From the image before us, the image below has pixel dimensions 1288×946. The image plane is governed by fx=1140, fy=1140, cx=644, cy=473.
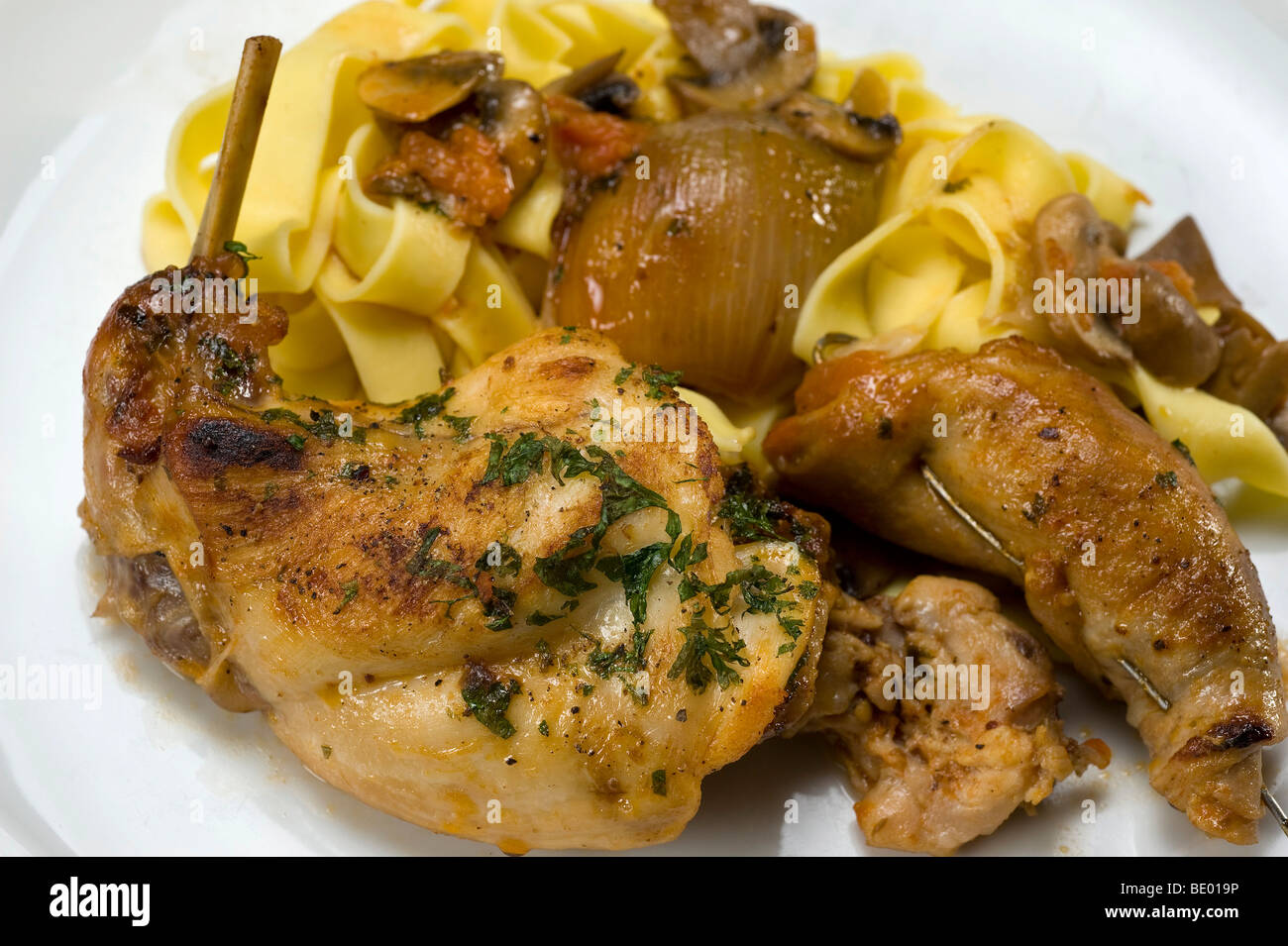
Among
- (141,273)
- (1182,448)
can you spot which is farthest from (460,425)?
(1182,448)

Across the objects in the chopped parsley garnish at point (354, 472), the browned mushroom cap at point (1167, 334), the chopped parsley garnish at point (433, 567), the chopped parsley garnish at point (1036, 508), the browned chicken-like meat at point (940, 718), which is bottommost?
the browned chicken-like meat at point (940, 718)

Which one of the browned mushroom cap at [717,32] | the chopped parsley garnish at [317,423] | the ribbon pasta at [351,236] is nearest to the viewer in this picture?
the chopped parsley garnish at [317,423]

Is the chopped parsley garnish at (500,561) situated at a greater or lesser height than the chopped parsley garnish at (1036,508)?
lesser

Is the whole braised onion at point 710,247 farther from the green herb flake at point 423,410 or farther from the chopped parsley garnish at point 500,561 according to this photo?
the chopped parsley garnish at point 500,561

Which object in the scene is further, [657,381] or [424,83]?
[424,83]

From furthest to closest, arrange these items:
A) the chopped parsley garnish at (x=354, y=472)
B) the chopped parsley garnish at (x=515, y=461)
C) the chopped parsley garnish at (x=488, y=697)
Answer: the chopped parsley garnish at (x=354, y=472) → the chopped parsley garnish at (x=515, y=461) → the chopped parsley garnish at (x=488, y=697)

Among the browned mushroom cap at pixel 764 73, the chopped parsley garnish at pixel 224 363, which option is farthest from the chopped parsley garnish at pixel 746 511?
the browned mushroom cap at pixel 764 73

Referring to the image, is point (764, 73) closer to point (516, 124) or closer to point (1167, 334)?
point (516, 124)
